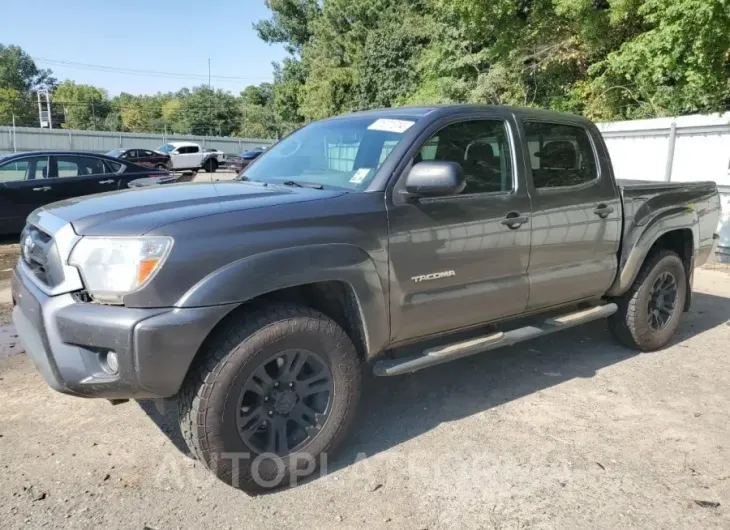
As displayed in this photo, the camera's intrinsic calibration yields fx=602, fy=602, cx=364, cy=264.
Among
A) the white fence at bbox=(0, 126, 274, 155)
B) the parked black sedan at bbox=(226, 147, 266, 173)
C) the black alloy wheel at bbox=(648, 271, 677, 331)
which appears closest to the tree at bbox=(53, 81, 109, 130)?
the white fence at bbox=(0, 126, 274, 155)

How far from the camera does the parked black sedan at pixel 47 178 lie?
9.75 meters

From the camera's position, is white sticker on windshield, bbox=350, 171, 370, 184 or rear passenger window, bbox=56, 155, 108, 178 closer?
white sticker on windshield, bbox=350, 171, 370, 184

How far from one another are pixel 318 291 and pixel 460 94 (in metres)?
18.7

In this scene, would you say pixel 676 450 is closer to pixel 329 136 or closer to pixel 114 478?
pixel 329 136

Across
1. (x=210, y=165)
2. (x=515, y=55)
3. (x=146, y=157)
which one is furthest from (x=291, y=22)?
(x=515, y=55)

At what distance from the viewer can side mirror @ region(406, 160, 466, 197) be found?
125 inches

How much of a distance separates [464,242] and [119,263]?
1894 millimetres

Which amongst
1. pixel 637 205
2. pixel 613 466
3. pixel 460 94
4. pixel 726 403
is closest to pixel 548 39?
pixel 460 94

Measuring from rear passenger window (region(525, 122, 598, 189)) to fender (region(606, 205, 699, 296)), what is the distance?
56 cm

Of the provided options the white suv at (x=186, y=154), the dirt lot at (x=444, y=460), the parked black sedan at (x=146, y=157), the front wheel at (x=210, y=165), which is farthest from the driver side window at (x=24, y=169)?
the front wheel at (x=210, y=165)

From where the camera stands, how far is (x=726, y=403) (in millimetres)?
4121

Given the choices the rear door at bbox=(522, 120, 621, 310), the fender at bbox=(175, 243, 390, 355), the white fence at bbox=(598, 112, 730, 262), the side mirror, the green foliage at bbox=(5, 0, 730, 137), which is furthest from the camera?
the green foliage at bbox=(5, 0, 730, 137)

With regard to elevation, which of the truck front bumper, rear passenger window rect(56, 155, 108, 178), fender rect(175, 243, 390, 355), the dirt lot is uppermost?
rear passenger window rect(56, 155, 108, 178)

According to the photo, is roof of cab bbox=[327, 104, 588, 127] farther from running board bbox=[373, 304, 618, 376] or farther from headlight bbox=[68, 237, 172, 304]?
headlight bbox=[68, 237, 172, 304]
